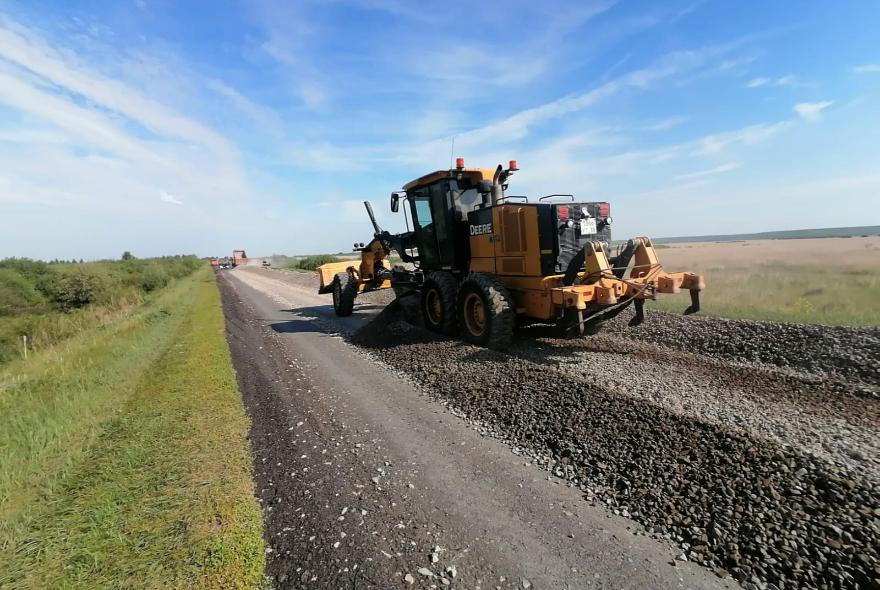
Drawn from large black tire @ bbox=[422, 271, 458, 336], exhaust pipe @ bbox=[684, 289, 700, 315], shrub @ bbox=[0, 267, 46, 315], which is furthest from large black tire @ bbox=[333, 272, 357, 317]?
shrub @ bbox=[0, 267, 46, 315]

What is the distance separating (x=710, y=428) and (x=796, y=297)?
37.1 ft

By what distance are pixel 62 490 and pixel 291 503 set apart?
96.4 inches

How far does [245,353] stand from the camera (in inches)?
384

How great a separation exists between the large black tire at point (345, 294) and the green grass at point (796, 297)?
889 cm

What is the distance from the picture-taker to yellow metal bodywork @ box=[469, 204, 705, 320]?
24.2ft

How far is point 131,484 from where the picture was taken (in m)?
4.23

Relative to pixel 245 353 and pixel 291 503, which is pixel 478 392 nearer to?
pixel 291 503

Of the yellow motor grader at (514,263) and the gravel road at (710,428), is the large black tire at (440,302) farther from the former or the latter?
the gravel road at (710,428)

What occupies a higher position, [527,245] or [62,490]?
[527,245]

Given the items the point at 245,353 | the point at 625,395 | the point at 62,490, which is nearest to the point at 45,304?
the point at 245,353

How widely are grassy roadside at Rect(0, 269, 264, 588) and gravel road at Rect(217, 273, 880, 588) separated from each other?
8.68 feet

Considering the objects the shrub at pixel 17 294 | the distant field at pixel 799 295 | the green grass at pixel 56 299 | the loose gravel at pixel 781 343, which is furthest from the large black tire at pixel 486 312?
the shrub at pixel 17 294

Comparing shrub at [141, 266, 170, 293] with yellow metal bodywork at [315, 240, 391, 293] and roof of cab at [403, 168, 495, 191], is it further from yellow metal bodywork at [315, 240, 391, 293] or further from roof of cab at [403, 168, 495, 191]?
roof of cab at [403, 168, 495, 191]

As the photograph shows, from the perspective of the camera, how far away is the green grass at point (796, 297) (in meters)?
9.59
